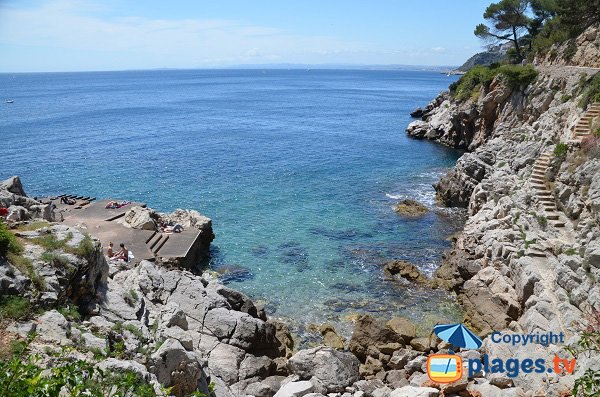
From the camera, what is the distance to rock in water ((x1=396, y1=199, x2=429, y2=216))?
39509 mm

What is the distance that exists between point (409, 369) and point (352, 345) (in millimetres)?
3286

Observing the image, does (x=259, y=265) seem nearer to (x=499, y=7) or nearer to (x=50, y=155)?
(x=50, y=155)

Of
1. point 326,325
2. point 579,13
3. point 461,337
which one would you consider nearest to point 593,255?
point 461,337

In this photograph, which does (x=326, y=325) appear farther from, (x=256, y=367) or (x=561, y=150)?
(x=561, y=150)

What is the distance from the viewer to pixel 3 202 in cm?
2280

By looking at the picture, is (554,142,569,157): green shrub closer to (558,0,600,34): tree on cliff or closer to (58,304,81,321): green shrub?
(558,0,600,34): tree on cliff

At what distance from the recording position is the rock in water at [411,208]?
39509mm

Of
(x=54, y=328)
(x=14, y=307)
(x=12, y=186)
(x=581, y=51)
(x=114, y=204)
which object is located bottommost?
(x=114, y=204)

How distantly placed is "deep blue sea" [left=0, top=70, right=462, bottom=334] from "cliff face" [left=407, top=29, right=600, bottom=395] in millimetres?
2355

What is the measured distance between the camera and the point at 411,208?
40.0 m

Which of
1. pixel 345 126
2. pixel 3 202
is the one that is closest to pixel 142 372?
pixel 3 202

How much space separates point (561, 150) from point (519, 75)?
23.5 metres

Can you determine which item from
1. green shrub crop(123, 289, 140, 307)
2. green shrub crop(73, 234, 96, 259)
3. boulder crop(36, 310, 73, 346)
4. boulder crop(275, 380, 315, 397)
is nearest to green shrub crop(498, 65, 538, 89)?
boulder crop(275, 380, 315, 397)
